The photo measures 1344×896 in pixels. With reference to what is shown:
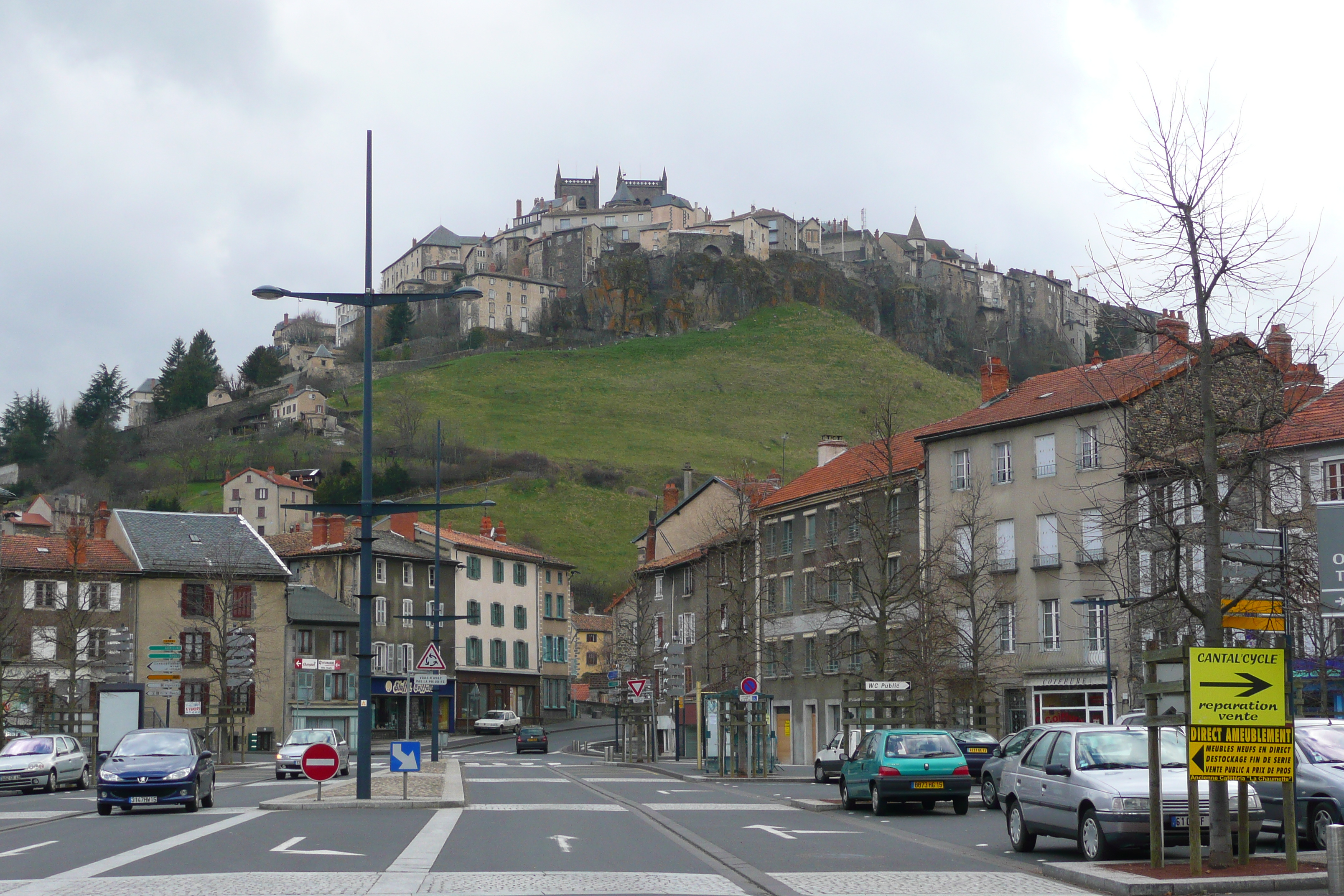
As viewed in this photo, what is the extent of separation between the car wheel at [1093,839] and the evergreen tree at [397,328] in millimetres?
182085

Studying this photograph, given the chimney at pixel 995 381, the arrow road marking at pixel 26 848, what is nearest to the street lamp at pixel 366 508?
the arrow road marking at pixel 26 848

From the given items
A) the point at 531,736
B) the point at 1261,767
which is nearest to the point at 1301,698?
the point at 1261,767

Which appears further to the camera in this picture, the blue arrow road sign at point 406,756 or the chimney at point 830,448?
the chimney at point 830,448

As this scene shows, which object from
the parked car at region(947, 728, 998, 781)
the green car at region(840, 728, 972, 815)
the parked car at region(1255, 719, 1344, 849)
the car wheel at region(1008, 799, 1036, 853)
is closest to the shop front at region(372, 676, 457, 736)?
the parked car at region(947, 728, 998, 781)

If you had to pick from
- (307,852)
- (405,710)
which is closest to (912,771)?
(307,852)

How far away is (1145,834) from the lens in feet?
51.4

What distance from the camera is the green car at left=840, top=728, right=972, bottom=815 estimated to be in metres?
25.0

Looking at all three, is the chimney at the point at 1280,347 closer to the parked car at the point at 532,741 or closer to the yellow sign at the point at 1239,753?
the yellow sign at the point at 1239,753

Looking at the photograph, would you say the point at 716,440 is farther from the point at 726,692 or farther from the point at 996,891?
the point at 996,891

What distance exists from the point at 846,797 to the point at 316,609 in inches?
2051

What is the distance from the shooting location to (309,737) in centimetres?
4512

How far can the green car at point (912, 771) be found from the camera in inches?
984

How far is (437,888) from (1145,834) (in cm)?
764

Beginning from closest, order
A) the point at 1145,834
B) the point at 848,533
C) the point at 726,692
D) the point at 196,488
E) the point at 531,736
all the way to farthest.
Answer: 1. the point at 1145,834
2. the point at 726,692
3. the point at 848,533
4. the point at 531,736
5. the point at 196,488
